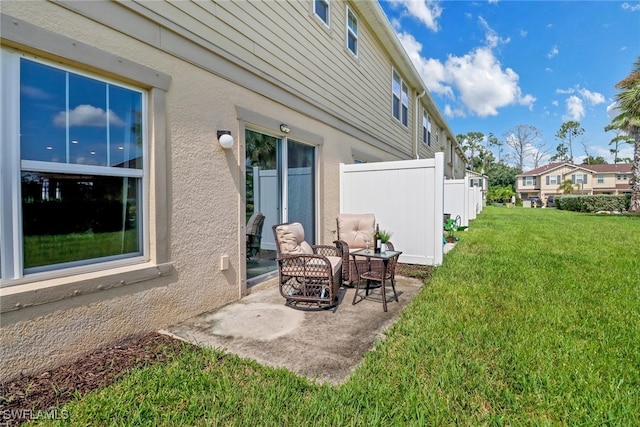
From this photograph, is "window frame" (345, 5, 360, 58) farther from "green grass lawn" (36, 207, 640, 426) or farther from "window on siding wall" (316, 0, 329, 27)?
"green grass lawn" (36, 207, 640, 426)

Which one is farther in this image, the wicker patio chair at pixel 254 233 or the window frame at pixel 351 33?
the window frame at pixel 351 33

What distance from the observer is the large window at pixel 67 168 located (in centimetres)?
236

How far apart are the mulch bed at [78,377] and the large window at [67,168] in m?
0.81

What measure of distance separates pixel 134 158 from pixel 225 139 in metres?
1.09

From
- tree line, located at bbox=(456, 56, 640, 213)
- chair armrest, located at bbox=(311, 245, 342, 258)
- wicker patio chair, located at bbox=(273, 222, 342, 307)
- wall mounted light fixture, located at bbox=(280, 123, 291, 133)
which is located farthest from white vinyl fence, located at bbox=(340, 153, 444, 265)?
tree line, located at bbox=(456, 56, 640, 213)

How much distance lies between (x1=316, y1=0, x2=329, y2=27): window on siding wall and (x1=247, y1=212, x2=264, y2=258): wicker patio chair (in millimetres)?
4174

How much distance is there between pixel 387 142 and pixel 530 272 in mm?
5775

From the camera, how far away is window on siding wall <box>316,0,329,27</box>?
6.21 meters

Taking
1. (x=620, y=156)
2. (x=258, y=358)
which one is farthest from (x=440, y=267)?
(x=620, y=156)

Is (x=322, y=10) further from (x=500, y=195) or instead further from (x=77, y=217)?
(x=500, y=195)

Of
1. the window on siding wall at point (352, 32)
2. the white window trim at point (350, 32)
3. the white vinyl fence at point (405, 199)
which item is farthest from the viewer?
the window on siding wall at point (352, 32)

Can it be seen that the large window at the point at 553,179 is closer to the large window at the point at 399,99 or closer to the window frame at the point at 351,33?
the large window at the point at 399,99

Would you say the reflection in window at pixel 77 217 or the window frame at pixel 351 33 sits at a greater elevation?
the window frame at pixel 351 33

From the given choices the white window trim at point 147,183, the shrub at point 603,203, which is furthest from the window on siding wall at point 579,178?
the white window trim at point 147,183
